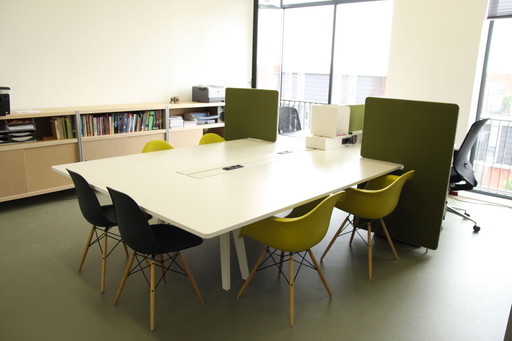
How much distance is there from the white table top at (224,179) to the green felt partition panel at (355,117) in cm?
37

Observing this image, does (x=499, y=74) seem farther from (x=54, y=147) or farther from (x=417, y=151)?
(x=54, y=147)

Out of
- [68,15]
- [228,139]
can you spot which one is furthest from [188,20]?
[228,139]

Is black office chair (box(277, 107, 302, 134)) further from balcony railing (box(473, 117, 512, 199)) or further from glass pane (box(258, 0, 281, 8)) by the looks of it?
balcony railing (box(473, 117, 512, 199))

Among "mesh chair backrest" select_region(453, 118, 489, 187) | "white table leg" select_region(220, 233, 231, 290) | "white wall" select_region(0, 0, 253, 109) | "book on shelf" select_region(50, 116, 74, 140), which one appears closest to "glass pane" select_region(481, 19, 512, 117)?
"mesh chair backrest" select_region(453, 118, 489, 187)

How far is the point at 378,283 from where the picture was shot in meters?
2.99

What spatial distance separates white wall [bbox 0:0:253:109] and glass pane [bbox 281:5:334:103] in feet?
2.35

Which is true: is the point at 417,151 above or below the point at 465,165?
above

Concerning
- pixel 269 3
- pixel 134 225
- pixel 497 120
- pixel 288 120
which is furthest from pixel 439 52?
pixel 134 225

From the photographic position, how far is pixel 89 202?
2654 mm

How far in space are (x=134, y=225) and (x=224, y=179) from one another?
0.80m

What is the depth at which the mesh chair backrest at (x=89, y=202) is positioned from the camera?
102 inches

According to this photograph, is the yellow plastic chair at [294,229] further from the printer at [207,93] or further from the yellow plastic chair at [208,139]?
the printer at [207,93]

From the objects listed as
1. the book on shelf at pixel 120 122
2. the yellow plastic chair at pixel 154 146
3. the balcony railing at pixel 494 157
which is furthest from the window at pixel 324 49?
the yellow plastic chair at pixel 154 146

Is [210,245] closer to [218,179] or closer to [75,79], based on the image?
[218,179]
